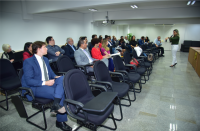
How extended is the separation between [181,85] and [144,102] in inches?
70.4

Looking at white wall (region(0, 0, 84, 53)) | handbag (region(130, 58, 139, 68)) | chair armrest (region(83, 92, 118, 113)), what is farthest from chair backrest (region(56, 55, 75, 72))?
white wall (region(0, 0, 84, 53))

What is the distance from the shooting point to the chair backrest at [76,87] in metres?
1.66

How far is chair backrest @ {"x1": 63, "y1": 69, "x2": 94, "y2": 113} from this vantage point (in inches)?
65.2

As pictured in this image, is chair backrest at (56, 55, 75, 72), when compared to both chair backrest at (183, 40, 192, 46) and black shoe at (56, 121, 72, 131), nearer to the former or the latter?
black shoe at (56, 121, 72, 131)

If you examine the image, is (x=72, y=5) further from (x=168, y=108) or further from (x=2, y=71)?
(x=168, y=108)

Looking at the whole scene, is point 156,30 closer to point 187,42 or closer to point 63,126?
A: point 187,42

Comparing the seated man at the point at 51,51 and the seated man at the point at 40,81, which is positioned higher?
the seated man at the point at 51,51

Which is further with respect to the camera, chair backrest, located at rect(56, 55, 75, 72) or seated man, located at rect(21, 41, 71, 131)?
chair backrest, located at rect(56, 55, 75, 72)

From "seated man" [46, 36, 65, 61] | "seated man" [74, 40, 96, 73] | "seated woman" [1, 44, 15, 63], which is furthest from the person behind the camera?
"seated woman" [1, 44, 15, 63]

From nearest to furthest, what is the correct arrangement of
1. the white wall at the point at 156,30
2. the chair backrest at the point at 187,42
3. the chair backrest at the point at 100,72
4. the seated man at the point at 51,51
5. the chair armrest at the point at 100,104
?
1. the chair armrest at the point at 100,104
2. the chair backrest at the point at 100,72
3. the seated man at the point at 51,51
4. the chair backrest at the point at 187,42
5. the white wall at the point at 156,30

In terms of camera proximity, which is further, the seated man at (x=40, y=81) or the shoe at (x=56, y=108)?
the seated man at (x=40, y=81)

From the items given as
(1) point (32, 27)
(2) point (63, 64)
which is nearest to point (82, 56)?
(2) point (63, 64)

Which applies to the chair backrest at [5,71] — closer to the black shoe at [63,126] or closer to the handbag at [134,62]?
the black shoe at [63,126]

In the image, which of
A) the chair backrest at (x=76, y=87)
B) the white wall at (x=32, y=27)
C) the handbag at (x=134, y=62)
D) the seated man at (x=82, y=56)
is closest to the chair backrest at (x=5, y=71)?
the seated man at (x=82, y=56)
